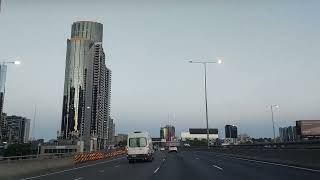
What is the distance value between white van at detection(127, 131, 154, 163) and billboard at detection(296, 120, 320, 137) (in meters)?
48.3

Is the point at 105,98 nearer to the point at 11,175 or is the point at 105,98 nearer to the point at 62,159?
the point at 62,159

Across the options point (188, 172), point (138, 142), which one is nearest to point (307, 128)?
point (138, 142)

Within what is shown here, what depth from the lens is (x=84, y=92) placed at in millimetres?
147250

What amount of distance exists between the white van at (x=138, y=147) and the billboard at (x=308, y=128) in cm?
4832

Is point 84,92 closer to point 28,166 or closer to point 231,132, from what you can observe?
point 231,132

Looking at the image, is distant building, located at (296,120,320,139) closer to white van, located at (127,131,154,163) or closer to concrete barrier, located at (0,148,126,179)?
white van, located at (127,131,154,163)

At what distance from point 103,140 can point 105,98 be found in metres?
19.2

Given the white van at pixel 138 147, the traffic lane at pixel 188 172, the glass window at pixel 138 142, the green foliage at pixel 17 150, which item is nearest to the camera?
the traffic lane at pixel 188 172

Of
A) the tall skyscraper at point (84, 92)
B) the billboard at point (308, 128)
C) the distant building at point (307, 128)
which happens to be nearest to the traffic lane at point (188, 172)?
the distant building at point (307, 128)

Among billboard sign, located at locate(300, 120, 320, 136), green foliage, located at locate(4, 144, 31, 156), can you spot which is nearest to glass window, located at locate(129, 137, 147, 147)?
billboard sign, located at locate(300, 120, 320, 136)

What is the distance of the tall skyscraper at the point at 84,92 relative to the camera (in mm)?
144500

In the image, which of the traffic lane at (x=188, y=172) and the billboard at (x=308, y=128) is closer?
the traffic lane at (x=188, y=172)

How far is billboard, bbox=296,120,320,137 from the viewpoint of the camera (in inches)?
3110

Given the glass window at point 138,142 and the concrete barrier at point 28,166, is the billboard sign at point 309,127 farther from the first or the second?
the concrete barrier at point 28,166
